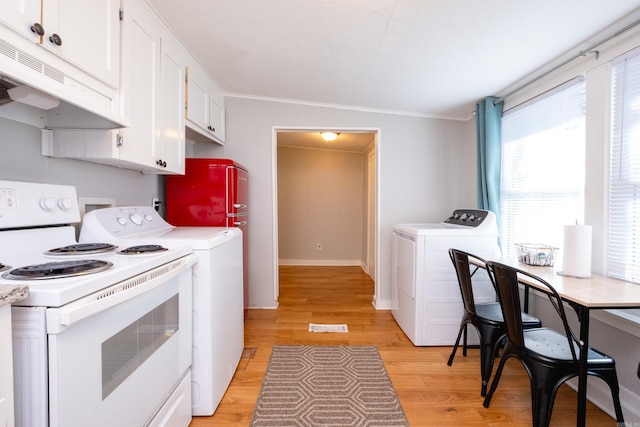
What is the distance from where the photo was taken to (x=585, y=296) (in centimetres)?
126

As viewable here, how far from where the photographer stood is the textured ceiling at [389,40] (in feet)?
4.90

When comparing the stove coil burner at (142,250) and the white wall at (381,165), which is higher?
the white wall at (381,165)

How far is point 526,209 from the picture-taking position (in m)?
2.27

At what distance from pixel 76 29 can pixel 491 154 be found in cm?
281

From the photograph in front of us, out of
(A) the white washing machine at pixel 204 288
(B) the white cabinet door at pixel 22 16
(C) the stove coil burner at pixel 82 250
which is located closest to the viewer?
(B) the white cabinet door at pixel 22 16

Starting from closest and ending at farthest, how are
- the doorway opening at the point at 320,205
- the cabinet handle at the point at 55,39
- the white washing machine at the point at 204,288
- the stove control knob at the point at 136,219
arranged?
the cabinet handle at the point at 55,39 → the white washing machine at the point at 204,288 → the stove control knob at the point at 136,219 → the doorway opening at the point at 320,205

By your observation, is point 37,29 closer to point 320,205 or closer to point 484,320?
point 484,320

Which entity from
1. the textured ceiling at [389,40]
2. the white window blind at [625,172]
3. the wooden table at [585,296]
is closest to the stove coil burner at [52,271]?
the textured ceiling at [389,40]

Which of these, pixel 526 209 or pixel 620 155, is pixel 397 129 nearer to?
pixel 526 209

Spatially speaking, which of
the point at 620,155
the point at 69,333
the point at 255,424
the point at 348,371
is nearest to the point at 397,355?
the point at 348,371

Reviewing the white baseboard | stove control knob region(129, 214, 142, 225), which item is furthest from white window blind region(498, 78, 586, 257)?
the white baseboard

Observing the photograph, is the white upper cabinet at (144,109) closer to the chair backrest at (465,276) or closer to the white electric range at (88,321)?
the white electric range at (88,321)

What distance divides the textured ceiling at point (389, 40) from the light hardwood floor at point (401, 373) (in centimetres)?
211

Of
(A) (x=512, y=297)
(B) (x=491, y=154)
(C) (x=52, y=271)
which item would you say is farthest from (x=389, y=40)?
(C) (x=52, y=271)
